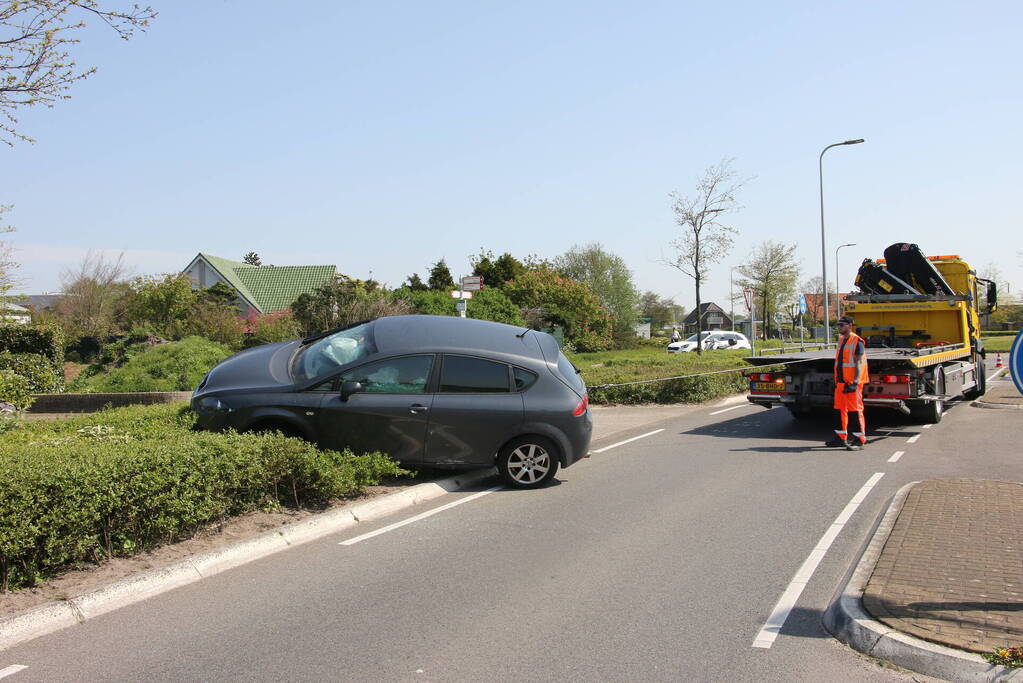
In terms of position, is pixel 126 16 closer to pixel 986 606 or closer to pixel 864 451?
pixel 986 606

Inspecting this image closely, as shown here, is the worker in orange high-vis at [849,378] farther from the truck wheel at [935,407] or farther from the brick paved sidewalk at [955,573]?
the brick paved sidewalk at [955,573]

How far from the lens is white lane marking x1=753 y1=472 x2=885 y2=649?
15.9 feet

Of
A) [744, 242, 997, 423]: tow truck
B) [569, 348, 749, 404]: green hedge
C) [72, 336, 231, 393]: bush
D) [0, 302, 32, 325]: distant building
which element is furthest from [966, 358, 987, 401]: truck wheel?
[0, 302, 32, 325]: distant building

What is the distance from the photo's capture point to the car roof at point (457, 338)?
892 centimetres

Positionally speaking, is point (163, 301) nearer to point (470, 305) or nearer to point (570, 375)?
point (470, 305)

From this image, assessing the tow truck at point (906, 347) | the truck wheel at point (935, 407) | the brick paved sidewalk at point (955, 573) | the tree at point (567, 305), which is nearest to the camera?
the brick paved sidewalk at point (955, 573)

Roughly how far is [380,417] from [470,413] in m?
0.90

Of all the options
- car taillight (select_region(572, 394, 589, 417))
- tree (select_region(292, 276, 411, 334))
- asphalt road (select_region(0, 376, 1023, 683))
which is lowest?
asphalt road (select_region(0, 376, 1023, 683))

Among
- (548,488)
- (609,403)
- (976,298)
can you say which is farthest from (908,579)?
(976,298)

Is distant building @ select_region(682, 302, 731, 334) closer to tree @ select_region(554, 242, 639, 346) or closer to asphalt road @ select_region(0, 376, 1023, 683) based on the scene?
tree @ select_region(554, 242, 639, 346)

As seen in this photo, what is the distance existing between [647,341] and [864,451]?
4728 cm

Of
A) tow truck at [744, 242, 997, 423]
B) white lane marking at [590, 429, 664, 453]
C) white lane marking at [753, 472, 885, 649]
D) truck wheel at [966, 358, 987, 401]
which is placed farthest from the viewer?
truck wheel at [966, 358, 987, 401]

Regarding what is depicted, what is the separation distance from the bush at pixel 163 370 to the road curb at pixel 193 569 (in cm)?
1379

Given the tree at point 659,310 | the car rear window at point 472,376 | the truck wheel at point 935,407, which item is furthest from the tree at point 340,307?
the tree at point 659,310
